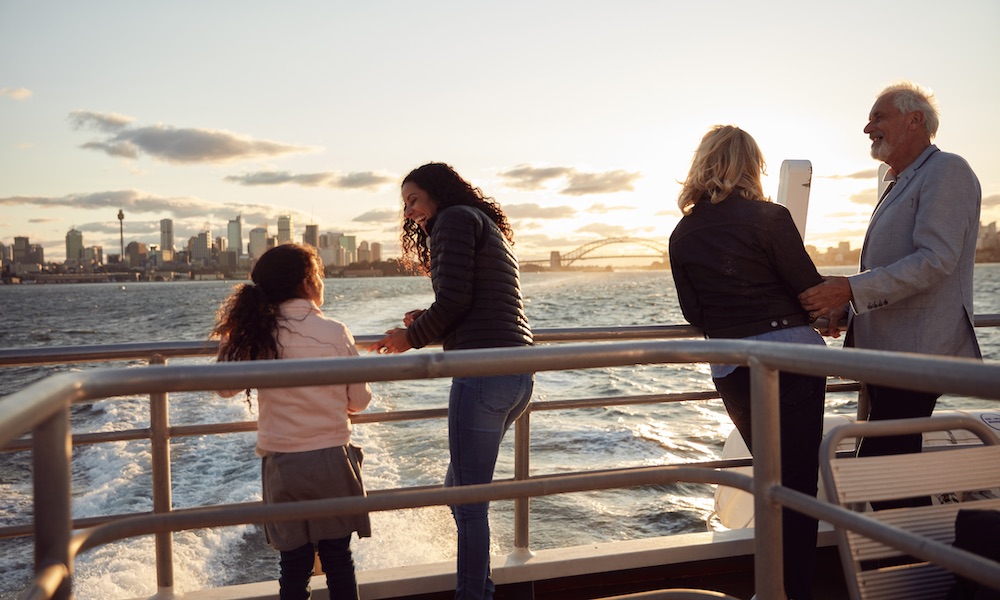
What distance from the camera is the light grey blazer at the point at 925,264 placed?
2322 millimetres

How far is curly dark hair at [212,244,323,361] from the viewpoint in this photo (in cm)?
220

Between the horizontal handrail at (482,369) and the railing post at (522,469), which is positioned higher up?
the horizontal handrail at (482,369)

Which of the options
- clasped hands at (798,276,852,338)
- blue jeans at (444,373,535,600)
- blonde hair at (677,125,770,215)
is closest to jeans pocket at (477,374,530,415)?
blue jeans at (444,373,535,600)

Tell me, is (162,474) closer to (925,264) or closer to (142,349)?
(142,349)

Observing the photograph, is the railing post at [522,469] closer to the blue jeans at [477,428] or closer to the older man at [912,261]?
the blue jeans at [477,428]

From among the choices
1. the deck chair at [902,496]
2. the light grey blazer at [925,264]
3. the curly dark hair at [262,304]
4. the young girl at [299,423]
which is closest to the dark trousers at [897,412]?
the light grey blazer at [925,264]

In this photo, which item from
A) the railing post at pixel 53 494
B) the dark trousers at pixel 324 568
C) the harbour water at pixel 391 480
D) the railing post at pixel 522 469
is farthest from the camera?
the harbour water at pixel 391 480

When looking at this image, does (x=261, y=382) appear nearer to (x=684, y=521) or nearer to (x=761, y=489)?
(x=761, y=489)

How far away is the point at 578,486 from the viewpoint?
57.1 inches

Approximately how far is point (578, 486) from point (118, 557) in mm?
5166

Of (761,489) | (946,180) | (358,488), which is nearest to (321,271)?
(358,488)

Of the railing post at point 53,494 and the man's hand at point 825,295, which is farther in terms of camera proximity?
the man's hand at point 825,295

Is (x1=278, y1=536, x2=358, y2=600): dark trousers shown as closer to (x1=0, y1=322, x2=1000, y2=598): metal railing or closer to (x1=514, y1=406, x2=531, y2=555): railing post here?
(x1=514, y1=406, x2=531, y2=555): railing post

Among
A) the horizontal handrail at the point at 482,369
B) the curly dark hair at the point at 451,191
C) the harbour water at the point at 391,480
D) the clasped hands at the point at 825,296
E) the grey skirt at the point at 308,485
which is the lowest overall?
the harbour water at the point at 391,480
